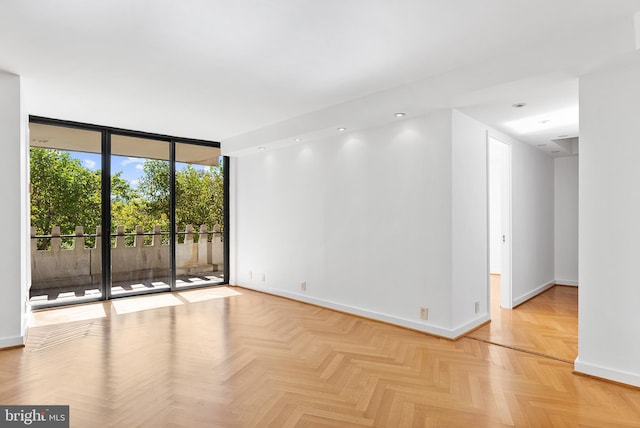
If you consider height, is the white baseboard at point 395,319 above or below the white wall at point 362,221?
below

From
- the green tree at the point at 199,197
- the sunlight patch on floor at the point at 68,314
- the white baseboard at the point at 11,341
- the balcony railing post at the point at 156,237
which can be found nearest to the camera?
the white baseboard at the point at 11,341

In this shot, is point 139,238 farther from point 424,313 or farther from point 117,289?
point 424,313

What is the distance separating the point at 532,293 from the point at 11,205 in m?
6.77

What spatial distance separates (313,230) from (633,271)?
3556 mm

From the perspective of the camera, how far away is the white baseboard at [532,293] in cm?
509

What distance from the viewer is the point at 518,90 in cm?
319

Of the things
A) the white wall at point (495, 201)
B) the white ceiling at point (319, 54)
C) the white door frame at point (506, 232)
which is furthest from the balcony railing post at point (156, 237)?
the white wall at point (495, 201)

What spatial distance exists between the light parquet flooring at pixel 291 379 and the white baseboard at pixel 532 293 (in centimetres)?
182

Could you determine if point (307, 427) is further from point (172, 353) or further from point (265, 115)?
point (265, 115)

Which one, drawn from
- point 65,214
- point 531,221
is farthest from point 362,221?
point 65,214

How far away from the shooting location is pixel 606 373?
2748mm

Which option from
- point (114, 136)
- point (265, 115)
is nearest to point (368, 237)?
point (265, 115)

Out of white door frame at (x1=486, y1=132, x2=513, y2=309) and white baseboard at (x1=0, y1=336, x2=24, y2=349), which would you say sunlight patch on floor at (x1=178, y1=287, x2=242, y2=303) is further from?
white door frame at (x1=486, y1=132, x2=513, y2=309)

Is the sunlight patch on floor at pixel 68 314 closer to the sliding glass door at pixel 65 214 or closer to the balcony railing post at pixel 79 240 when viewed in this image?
the sliding glass door at pixel 65 214
